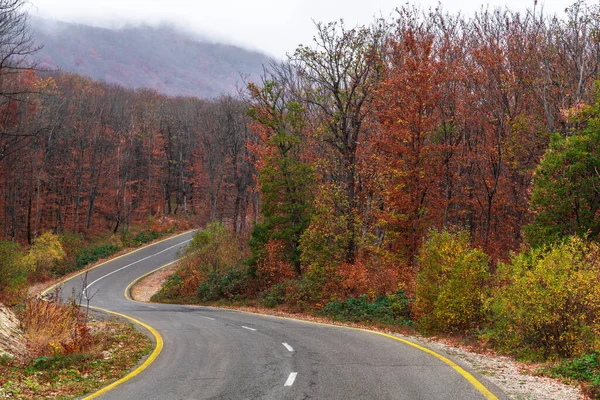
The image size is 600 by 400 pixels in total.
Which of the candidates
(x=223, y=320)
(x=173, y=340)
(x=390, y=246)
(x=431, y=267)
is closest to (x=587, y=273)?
(x=431, y=267)

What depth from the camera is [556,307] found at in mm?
10953

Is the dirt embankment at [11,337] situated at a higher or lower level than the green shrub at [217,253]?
higher

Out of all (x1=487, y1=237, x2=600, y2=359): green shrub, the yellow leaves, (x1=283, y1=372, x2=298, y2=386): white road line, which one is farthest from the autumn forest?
the yellow leaves

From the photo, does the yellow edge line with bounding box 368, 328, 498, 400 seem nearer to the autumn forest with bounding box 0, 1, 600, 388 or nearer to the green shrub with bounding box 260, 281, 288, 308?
the autumn forest with bounding box 0, 1, 600, 388

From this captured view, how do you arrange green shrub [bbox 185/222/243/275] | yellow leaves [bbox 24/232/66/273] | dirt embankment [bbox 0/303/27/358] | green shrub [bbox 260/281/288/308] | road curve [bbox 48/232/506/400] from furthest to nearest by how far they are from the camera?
yellow leaves [bbox 24/232/66/273] → green shrub [bbox 185/222/243/275] → green shrub [bbox 260/281/288/308] → dirt embankment [bbox 0/303/27/358] → road curve [bbox 48/232/506/400]

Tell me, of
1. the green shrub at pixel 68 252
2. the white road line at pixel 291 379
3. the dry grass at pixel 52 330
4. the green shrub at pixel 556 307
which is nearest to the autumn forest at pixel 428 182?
the green shrub at pixel 556 307

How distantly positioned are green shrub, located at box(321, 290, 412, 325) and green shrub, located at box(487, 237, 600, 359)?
6944 mm

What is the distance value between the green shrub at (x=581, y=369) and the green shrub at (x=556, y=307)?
107 cm

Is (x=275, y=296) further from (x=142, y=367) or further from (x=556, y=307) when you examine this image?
(x=556, y=307)

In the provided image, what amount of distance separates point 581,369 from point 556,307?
6.76 ft

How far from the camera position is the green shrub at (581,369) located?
869 centimetres

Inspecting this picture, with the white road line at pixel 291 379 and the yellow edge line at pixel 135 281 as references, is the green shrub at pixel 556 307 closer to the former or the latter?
the white road line at pixel 291 379

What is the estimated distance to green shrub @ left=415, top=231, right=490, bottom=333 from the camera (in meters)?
15.3

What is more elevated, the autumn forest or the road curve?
the autumn forest
